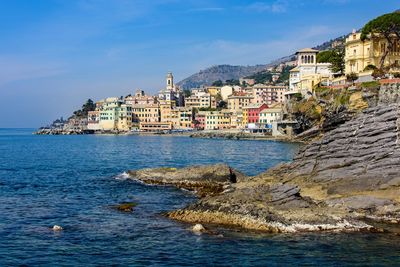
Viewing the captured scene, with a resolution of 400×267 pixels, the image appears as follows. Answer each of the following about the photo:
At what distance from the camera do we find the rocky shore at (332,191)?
2862 cm

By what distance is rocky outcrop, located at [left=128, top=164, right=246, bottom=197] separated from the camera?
45.8 m

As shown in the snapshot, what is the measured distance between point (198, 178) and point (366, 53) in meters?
70.4

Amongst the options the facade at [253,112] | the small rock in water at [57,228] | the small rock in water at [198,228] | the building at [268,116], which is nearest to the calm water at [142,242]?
the small rock in water at [57,228]

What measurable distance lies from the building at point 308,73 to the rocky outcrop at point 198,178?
77361 mm

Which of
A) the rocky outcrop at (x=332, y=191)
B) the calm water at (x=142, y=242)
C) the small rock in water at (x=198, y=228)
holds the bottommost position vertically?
the calm water at (x=142, y=242)

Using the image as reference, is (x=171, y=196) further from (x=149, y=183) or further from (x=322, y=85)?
(x=322, y=85)

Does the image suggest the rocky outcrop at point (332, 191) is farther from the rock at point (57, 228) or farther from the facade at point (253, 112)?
the facade at point (253, 112)

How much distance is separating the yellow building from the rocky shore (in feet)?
217

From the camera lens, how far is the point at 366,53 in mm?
105562

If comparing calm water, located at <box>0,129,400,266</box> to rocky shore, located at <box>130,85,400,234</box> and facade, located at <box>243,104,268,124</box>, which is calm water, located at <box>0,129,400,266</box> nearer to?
rocky shore, located at <box>130,85,400,234</box>

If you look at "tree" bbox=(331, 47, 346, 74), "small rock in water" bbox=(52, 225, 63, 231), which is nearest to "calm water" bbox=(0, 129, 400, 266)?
"small rock in water" bbox=(52, 225, 63, 231)

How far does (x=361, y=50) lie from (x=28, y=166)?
71151mm

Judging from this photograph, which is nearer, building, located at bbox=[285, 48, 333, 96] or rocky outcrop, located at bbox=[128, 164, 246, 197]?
rocky outcrop, located at bbox=[128, 164, 246, 197]

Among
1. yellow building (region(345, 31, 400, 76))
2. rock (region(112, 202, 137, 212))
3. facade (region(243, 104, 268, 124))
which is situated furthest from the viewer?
facade (region(243, 104, 268, 124))
